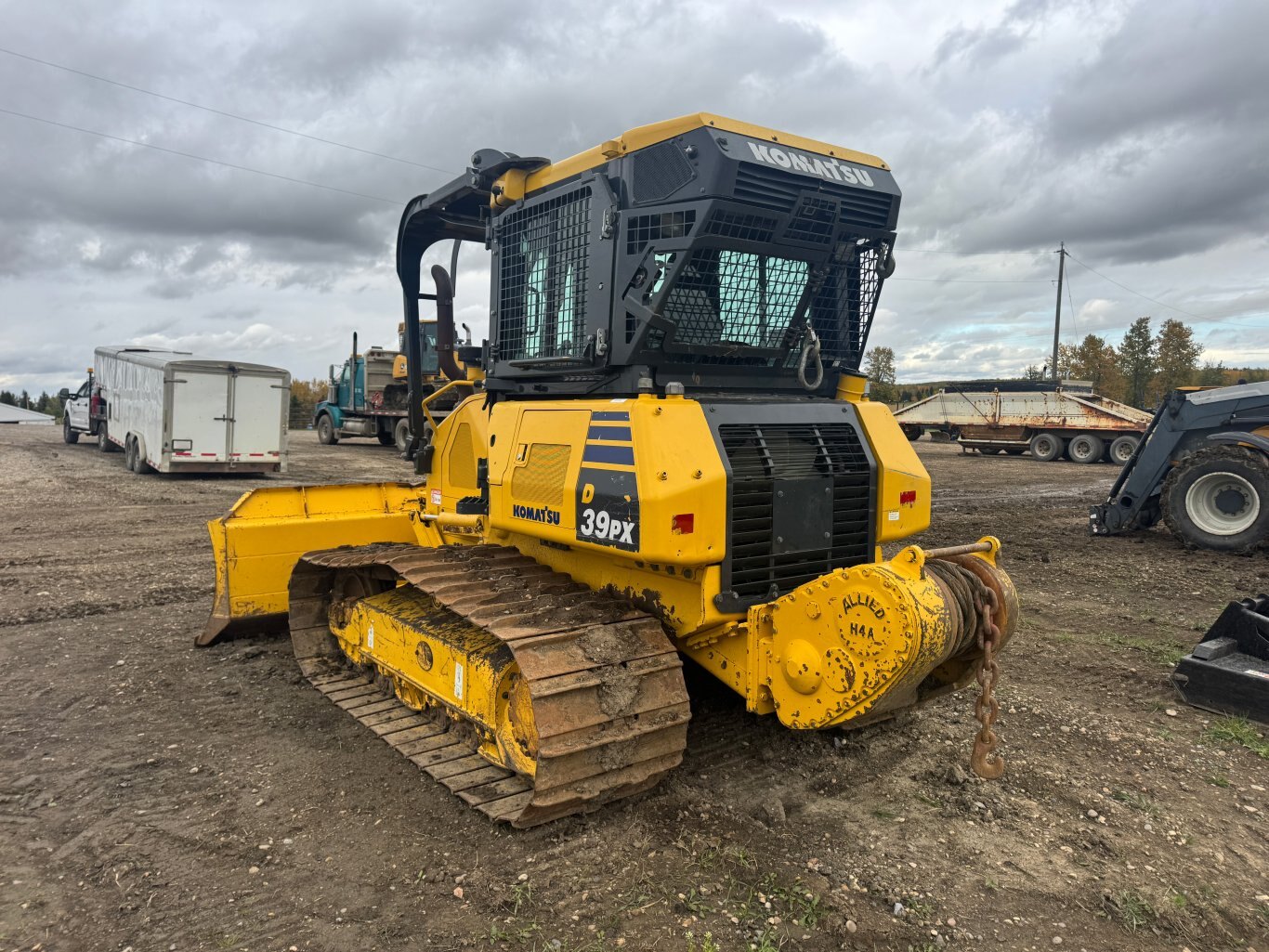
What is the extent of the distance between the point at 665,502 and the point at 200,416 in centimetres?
1573

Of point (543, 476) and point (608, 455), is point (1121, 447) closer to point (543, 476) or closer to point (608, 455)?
point (543, 476)

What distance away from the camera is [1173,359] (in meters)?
52.8

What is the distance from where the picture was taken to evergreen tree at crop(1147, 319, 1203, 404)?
52.2 meters

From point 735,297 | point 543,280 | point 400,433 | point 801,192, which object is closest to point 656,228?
point 735,297

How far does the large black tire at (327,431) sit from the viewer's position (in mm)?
28156

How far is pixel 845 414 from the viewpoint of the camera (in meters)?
4.31

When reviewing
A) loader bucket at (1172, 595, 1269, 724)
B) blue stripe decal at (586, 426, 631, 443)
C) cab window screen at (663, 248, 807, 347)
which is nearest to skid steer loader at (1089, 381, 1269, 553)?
loader bucket at (1172, 595, 1269, 724)

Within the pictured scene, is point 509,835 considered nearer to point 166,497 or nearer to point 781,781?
point 781,781

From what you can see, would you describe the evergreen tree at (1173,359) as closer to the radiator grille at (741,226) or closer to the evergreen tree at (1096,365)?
the evergreen tree at (1096,365)

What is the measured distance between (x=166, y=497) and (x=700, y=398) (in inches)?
518

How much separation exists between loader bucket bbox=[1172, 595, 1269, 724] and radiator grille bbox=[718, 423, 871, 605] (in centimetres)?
266

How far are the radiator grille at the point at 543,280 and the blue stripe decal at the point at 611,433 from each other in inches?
21.0

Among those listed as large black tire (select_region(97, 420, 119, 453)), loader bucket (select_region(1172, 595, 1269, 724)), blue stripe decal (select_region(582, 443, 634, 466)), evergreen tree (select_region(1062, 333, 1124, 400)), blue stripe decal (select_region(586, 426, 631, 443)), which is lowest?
loader bucket (select_region(1172, 595, 1269, 724))

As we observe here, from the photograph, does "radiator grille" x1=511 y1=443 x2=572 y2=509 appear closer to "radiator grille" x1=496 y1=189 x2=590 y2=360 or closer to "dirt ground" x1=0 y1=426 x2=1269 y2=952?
"radiator grille" x1=496 y1=189 x2=590 y2=360
